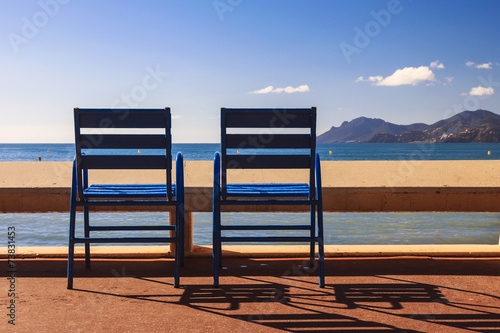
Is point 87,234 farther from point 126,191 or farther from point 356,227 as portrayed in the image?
point 356,227

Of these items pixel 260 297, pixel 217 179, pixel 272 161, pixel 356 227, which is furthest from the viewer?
pixel 356 227

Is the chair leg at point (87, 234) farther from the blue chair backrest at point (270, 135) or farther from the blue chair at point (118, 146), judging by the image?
the blue chair backrest at point (270, 135)

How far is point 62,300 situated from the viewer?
3191mm

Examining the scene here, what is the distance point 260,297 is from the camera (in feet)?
10.7

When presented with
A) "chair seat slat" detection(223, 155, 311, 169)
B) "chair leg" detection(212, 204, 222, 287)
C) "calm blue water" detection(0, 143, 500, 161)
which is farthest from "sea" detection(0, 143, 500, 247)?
"calm blue water" detection(0, 143, 500, 161)

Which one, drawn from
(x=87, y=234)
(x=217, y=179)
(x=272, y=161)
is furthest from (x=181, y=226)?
(x=272, y=161)

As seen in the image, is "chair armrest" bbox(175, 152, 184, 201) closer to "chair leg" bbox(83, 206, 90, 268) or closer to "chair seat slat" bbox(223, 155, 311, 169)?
"chair seat slat" bbox(223, 155, 311, 169)

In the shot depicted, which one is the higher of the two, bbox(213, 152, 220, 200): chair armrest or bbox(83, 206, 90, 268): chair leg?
bbox(213, 152, 220, 200): chair armrest

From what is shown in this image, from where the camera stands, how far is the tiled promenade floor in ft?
9.07

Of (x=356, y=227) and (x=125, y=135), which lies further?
(x=356, y=227)

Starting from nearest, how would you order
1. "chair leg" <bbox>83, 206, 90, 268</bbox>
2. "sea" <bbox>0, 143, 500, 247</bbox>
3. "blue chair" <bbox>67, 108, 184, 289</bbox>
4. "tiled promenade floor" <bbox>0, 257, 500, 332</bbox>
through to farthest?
"tiled promenade floor" <bbox>0, 257, 500, 332</bbox> < "blue chair" <bbox>67, 108, 184, 289</bbox> < "chair leg" <bbox>83, 206, 90, 268</bbox> < "sea" <bbox>0, 143, 500, 247</bbox>

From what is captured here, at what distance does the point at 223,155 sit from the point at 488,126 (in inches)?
Result: 7360

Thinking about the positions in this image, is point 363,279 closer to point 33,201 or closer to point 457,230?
point 33,201

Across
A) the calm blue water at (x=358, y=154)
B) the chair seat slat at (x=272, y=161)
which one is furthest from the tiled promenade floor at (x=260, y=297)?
the calm blue water at (x=358, y=154)
